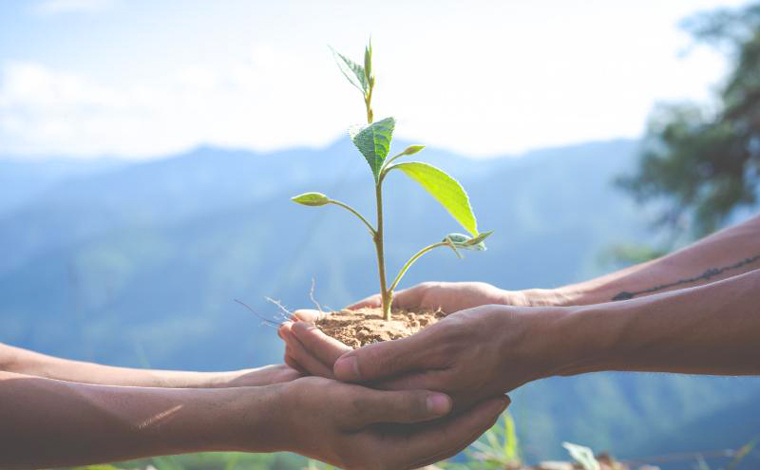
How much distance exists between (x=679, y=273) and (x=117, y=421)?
1516 millimetres

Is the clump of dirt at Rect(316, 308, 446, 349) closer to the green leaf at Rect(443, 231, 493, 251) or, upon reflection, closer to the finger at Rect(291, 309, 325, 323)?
the finger at Rect(291, 309, 325, 323)

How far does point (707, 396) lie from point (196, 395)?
149 ft

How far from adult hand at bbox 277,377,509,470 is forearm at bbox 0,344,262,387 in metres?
0.38

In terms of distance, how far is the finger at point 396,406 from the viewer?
3.57ft

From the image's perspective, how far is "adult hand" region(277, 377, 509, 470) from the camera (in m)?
1.09

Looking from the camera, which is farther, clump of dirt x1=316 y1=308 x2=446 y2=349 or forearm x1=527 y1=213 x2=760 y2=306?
forearm x1=527 y1=213 x2=760 y2=306

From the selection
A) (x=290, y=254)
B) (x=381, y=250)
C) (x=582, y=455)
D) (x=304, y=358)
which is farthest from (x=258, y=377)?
(x=290, y=254)

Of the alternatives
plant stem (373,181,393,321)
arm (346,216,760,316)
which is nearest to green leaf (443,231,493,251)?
plant stem (373,181,393,321)

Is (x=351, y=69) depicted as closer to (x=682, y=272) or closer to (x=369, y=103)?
(x=369, y=103)

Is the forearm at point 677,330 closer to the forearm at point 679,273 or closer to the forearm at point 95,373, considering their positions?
the forearm at point 679,273

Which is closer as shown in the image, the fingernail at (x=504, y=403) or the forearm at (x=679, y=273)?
the fingernail at (x=504, y=403)

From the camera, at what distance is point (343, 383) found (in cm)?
114

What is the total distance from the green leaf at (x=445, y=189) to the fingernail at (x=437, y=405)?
40cm

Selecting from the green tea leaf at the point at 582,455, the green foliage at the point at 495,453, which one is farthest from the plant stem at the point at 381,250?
the green foliage at the point at 495,453
